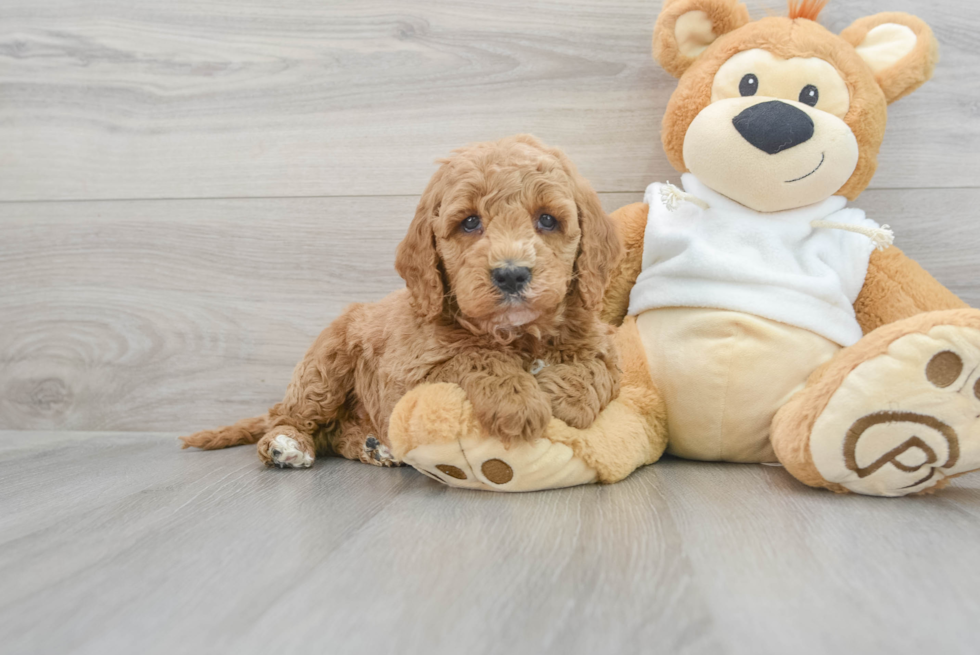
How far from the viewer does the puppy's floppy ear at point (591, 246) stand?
1137 millimetres

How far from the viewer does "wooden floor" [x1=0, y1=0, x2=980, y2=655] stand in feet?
2.63

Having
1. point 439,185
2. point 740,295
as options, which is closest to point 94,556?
point 439,185

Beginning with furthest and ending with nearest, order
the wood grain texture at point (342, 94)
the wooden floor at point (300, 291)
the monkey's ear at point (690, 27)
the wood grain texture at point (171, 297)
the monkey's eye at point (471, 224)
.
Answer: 1. the wood grain texture at point (171, 297)
2. the wood grain texture at point (342, 94)
3. the monkey's ear at point (690, 27)
4. the monkey's eye at point (471, 224)
5. the wooden floor at point (300, 291)

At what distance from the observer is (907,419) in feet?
3.26

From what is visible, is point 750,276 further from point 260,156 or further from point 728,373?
point 260,156

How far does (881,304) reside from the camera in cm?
130

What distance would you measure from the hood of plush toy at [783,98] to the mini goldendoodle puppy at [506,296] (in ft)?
0.98

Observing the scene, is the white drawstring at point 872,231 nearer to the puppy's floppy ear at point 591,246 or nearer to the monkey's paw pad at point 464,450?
the puppy's floppy ear at point 591,246

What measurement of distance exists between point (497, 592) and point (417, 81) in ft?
4.31

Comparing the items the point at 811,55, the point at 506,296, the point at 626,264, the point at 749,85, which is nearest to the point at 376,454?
the point at 506,296

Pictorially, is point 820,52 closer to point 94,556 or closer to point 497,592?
point 497,592

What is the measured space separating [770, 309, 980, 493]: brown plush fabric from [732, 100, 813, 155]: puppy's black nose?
375mm

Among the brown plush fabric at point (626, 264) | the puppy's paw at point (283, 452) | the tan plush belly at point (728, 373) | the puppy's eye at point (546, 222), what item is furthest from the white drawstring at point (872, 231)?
the puppy's paw at point (283, 452)

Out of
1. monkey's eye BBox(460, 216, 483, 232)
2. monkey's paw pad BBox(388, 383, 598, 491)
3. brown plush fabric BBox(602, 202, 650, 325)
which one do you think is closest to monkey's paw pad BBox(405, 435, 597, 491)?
monkey's paw pad BBox(388, 383, 598, 491)
